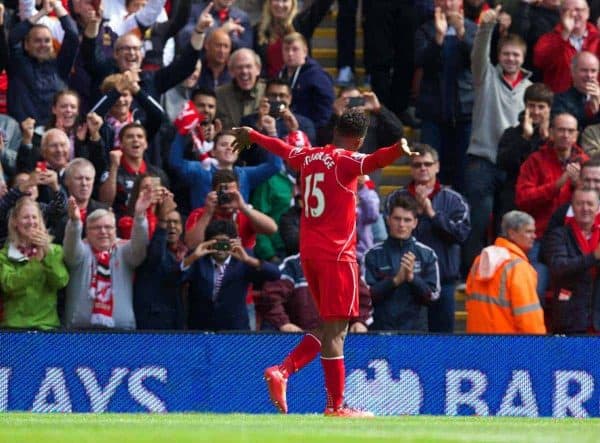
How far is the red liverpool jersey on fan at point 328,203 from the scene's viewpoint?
11234 millimetres

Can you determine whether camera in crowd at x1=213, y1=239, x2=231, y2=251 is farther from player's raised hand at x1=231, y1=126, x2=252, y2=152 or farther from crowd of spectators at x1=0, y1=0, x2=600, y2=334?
player's raised hand at x1=231, y1=126, x2=252, y2=152

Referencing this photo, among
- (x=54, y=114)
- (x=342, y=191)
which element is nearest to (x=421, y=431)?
(x=342, y=191)

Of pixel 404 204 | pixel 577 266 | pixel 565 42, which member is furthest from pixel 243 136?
pixel 565 42

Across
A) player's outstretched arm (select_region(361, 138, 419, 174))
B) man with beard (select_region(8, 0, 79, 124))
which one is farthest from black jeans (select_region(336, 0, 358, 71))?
player's outstretched arm (select_region(361, 138, 419, 174))

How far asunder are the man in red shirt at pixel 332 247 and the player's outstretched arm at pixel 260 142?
200mm

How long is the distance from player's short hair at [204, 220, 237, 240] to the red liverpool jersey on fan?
3.16 m

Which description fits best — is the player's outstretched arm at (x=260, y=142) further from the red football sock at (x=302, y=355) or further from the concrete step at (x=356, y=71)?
the concrete step at (x=356, y=71)

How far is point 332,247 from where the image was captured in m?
11.3

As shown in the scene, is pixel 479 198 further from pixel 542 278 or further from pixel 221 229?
pixel 221 229

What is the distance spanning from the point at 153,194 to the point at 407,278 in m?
2.40

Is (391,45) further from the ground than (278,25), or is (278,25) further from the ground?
(278,25)

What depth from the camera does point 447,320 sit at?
607 inches

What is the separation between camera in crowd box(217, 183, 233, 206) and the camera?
14734 millimetres

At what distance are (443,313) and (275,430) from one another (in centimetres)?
650
